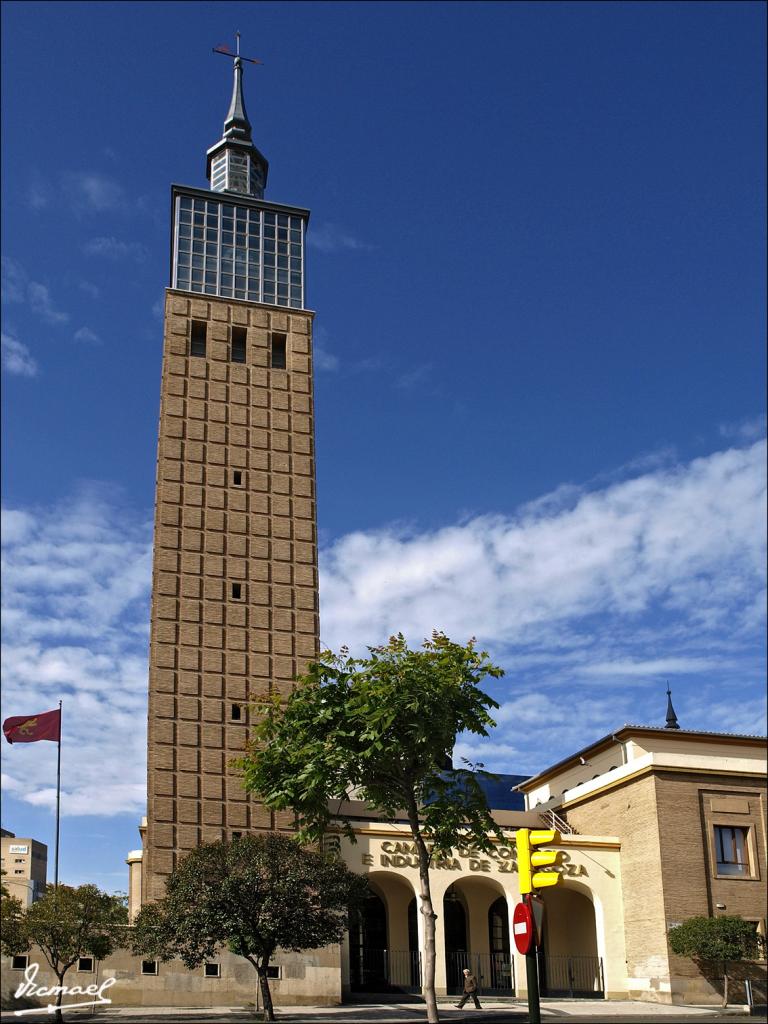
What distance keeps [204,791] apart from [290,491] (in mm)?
14662

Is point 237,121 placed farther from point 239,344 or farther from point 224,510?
point 224,510

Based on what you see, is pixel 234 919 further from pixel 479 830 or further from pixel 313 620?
pixel 313 620

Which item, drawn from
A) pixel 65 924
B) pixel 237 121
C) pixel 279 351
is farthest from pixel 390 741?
pixel 237 121

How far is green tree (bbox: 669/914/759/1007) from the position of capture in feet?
131

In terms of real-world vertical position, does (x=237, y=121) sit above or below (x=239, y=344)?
above

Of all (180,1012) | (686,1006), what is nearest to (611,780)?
(686,1006)

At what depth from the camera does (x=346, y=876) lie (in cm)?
3675

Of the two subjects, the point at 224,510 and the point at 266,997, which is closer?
the point at 266,997

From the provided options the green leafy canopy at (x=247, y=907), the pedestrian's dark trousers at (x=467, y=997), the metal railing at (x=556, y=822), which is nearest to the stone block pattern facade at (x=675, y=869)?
the metal railing at (x=556, y=822)

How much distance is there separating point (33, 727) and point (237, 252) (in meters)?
26.9

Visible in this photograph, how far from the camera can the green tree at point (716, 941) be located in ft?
131

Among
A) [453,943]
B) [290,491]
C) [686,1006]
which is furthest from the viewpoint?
[290,491]

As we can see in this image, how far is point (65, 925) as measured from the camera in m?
32.9

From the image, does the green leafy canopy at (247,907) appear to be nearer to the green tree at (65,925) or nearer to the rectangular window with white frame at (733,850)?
the green tree at (65,925)
